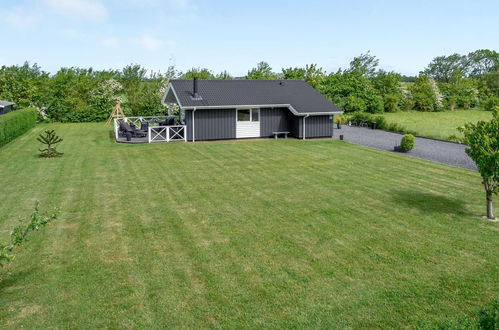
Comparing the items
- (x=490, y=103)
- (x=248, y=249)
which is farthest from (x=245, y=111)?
(x=490, y=103)

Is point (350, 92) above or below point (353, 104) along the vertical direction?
above

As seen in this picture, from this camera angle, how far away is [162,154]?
2022 centimetres

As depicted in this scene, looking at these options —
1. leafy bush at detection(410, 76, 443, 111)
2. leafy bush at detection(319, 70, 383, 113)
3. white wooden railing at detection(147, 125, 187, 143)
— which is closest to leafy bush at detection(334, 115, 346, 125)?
leafy bush at detection(319, 70, 383, 113)

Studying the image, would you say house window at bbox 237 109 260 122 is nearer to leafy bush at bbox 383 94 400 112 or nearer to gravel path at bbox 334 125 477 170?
gravel path at bbox 334 125 477 170

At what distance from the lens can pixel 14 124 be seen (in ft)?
84.0

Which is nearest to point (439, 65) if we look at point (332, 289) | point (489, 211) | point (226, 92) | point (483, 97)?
point (483, 97)

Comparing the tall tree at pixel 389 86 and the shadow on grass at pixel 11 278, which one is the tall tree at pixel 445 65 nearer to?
the tall tree at pixel 389 86

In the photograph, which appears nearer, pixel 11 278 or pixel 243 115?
pixel 11 278

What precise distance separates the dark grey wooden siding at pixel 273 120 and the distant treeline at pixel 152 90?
47.2 ft

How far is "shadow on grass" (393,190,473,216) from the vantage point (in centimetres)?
1125

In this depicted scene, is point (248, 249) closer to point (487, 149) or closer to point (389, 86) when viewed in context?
point (487, 149)

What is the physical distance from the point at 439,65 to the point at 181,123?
270ft

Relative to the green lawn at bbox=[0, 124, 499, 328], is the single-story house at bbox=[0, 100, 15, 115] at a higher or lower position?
higher

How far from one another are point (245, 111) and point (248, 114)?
0.92 ft
